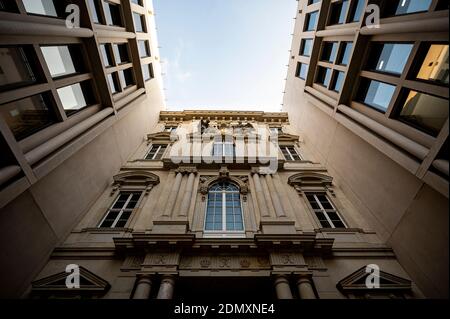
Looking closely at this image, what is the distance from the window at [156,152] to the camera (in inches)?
655

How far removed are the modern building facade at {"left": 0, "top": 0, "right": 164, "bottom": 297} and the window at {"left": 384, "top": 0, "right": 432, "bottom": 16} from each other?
14076 millimetres

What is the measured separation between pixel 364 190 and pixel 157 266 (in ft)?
33.3

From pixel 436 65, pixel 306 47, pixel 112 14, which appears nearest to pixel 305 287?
pixel 436 65

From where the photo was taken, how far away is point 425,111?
7.83 m

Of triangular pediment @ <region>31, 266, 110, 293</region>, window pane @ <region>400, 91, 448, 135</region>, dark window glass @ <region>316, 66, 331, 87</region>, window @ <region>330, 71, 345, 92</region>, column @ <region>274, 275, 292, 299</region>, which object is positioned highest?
dark window glass @ <region>316, 66, 331, 87</region>

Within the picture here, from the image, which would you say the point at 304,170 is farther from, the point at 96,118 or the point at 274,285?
the point at 96,118

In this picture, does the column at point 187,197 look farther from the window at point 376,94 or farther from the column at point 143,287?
the window at point 376,94

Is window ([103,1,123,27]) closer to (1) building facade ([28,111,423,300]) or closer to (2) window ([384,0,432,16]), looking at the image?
(1) building facade ([28,111,423,300])

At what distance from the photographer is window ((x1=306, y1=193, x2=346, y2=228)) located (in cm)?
1085

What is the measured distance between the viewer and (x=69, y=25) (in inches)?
374

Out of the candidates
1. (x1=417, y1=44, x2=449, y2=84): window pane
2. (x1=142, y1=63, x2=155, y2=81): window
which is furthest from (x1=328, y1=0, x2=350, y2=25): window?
(x1=142, y1=63, x2=155, y2=81): window

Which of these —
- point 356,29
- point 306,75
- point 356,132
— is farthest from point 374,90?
point 306,75

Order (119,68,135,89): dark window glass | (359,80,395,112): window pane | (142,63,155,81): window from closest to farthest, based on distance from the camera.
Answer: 1. (359,80,395,112): window pane
2. (119,68,135,89): dark window glass
3. (142,63,155,81): window

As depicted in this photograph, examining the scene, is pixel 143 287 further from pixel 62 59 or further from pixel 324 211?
pixel 62 59
